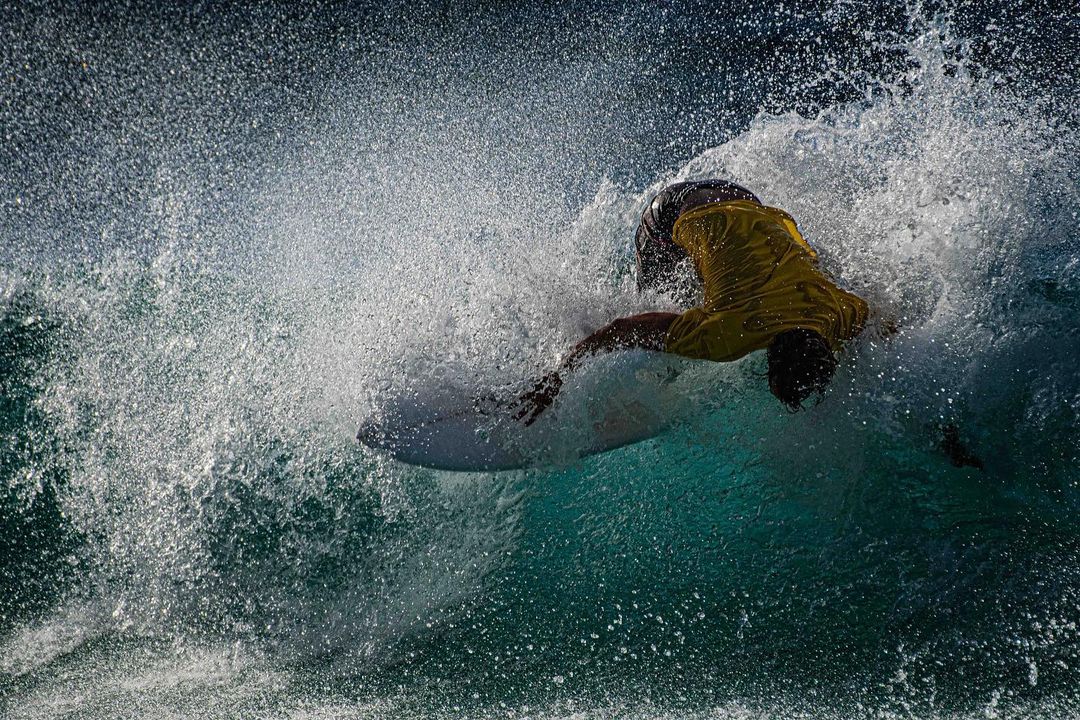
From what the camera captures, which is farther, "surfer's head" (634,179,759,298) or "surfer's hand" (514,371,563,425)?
"surfer's head" (634,179,759,298)

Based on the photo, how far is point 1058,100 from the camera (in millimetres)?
5586

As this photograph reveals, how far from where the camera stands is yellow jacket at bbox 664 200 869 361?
2699 mm

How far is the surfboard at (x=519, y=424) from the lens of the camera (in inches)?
121

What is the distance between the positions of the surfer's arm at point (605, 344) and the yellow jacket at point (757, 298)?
6 cm

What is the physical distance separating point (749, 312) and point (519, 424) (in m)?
1.02

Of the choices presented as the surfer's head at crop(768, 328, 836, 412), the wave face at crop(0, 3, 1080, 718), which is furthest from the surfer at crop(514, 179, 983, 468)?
the wave face at crop(0, 3, 1080, 718)

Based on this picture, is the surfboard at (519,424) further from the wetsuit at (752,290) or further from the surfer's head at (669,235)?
the surfer's head at (669,235)

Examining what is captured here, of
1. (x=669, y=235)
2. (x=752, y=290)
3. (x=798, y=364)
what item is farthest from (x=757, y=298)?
(x=669, y=235)

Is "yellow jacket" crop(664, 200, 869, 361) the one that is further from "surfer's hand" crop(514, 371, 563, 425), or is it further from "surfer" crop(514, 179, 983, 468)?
"surfer's hand" crop(514, 371, 563, 425)

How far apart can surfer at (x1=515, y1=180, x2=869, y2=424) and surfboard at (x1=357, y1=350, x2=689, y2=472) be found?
0.27 feet

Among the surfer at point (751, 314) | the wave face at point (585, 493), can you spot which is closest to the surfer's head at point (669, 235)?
the surfer at point (751, 314)

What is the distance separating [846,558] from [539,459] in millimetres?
1246

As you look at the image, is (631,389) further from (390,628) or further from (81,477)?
(81,477)

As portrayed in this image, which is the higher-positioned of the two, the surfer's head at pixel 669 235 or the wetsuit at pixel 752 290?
the surfer's head at pixel 669 235
